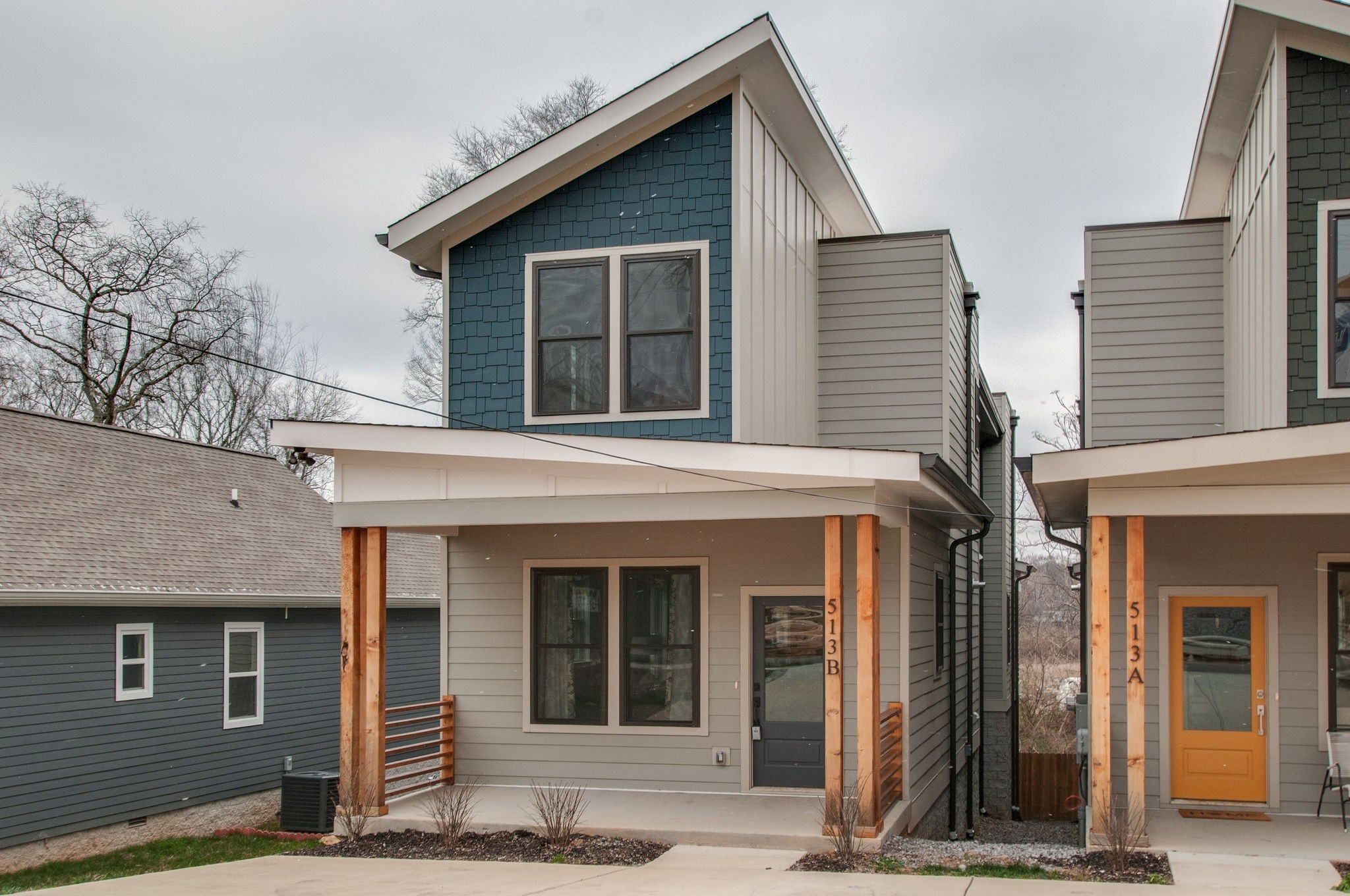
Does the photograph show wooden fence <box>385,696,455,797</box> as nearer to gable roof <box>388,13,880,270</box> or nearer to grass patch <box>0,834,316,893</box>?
grass patch <box>0,834,316,893</box>

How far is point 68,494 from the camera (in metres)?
15.6

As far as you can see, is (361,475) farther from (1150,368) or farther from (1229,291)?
(1229,291)

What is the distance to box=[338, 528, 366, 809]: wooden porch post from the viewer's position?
10.2 meters

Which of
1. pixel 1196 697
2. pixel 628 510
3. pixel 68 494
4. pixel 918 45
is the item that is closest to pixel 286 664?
pixel 68 494

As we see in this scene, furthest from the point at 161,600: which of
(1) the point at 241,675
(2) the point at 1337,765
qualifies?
(2) the point at 1337,765

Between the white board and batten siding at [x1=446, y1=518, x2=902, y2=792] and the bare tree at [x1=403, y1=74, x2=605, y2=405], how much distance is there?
11.1 meters

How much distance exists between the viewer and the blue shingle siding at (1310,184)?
32.3ft

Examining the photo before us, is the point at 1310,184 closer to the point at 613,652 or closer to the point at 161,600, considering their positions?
the point at 613,652

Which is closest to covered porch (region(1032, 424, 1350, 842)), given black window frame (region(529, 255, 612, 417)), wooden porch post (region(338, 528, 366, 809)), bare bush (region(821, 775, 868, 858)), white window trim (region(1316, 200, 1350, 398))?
white window trim (region(1316, 200, 1350, 398))

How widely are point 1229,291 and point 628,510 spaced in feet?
22.1

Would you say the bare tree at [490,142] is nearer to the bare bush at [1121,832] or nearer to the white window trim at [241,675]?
the white window trim at [241,675]

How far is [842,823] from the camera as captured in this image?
8828mm

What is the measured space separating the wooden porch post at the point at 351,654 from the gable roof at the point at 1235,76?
8.73 metres

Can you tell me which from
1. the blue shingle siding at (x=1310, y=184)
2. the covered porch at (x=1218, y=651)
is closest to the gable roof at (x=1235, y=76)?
→ the blue shingle siding at (x=1310, y=184)
